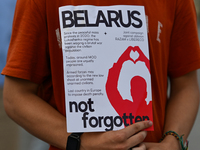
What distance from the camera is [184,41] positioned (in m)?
1.00

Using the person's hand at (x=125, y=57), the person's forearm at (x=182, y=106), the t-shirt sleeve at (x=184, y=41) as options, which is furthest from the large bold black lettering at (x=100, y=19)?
the person's forearm at (x=182, y=106)

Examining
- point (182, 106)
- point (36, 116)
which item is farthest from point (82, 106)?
point (182, 106)

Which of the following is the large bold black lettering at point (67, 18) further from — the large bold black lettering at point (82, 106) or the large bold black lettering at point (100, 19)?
the large bold black lettering at point (82, 106)

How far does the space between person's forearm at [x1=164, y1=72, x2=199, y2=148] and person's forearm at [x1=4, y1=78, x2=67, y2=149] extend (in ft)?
1.35

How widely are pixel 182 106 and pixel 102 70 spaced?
45 cm

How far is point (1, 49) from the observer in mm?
2115

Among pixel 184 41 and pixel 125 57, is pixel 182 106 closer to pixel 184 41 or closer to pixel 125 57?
pixel 184 41

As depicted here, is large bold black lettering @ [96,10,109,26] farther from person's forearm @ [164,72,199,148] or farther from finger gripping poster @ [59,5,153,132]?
person's forearm @ [164,72,199,148]

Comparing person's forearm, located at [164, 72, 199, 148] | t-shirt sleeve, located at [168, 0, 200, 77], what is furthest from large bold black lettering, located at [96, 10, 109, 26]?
person's forearm, located at [164, 72, 199, 148]

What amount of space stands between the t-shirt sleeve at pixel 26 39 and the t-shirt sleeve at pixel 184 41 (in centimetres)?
54

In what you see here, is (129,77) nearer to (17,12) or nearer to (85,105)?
(85,105)

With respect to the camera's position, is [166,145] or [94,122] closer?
[94,122]

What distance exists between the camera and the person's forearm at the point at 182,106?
0.94 metres

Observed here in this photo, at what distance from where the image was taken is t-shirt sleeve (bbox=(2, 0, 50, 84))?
81cm
